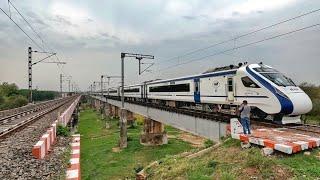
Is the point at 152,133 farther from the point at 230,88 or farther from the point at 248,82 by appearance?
the point at 248,82

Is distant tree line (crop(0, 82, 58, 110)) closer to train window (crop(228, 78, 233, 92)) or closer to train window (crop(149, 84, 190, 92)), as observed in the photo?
train window (crop(149, 84, 190, 92))

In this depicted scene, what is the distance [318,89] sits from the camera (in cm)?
4600

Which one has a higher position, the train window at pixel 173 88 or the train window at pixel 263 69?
the train window at pixel 263 69

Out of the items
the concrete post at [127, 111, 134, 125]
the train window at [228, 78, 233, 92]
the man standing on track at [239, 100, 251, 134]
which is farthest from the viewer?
the concrete post at [127, 111, 134, 125]

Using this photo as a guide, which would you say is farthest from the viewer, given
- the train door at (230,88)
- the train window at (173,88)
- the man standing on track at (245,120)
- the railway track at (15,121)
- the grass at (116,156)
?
the train window at (173,88)

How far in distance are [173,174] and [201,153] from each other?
2.11 metres

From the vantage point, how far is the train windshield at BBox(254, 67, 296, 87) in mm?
16531

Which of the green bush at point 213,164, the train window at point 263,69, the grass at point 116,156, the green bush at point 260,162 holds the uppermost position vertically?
the train window at point 263,69

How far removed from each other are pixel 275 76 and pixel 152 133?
19.8 meters

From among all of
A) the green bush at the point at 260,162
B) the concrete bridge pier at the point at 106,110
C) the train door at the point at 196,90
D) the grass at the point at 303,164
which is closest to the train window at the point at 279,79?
the grass at the point at 303,164

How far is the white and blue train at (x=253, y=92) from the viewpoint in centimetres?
1583

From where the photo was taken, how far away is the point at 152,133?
1378 inches

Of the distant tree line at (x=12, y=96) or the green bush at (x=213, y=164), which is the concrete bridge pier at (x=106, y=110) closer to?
the distant tree line at (x=12, y=96)

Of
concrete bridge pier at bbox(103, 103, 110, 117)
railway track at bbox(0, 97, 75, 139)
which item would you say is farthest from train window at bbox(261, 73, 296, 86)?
concrete bridge pier at bbox(103, 103, 110, 117)
